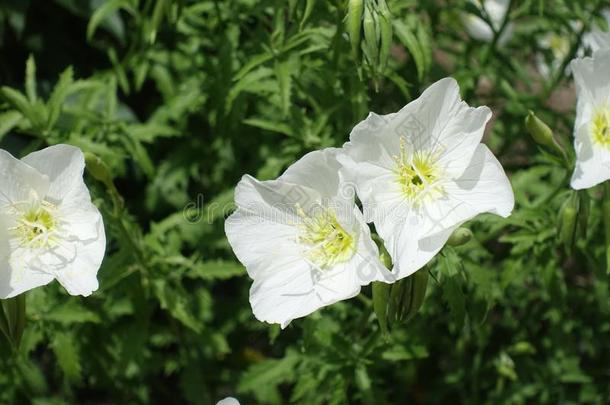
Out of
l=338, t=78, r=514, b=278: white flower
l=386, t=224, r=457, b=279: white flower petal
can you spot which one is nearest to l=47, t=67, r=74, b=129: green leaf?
l=338, t=78, r=514, b=278: white flower

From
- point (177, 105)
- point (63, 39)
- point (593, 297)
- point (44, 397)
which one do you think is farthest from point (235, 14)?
point (593, 297)

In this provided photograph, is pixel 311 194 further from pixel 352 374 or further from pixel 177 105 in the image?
pixel 177 105

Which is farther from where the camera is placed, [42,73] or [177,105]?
[42,73]

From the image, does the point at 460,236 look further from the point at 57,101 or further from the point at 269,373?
the point at 57,101

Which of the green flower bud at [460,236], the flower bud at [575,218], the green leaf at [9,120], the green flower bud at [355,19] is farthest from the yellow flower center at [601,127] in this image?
the green leaf at [9,120]

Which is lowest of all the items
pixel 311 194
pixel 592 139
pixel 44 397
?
pixel 44 397
